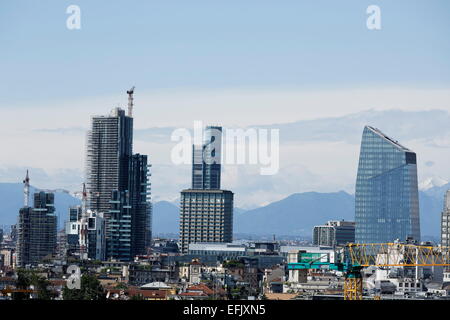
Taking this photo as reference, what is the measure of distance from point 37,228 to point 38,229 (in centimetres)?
17

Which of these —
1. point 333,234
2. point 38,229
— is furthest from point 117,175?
point 333,234

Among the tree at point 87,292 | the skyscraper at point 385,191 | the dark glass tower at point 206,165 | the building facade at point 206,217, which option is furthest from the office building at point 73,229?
the tree at point 87,292

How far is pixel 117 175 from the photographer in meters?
160

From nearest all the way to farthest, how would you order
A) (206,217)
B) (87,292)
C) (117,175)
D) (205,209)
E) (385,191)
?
(87,292) → (117,175) → (206,217) → (205,209) → (385,191)

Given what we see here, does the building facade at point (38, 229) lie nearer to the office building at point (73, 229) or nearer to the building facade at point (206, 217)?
the office building at point (73, 229)

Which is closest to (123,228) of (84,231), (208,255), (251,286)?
(84,231)

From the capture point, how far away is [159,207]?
189875 millimetres

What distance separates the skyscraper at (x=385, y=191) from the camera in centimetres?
17000

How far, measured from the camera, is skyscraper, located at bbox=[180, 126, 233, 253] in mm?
162125

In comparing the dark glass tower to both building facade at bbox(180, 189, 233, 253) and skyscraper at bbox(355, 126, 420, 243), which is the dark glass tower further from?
skyscraper at bbox(355, 126, 420, 243)

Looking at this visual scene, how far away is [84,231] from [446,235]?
4629 cm

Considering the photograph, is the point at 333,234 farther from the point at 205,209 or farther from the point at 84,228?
the point at 84,228

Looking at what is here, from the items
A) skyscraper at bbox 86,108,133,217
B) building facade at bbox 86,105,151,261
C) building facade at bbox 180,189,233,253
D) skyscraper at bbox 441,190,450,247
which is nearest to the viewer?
skyscraper at bbox 441,190,450,247

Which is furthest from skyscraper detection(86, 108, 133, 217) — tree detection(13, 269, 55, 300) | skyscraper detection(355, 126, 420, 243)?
tree detection(13, 269, 55, 300)
